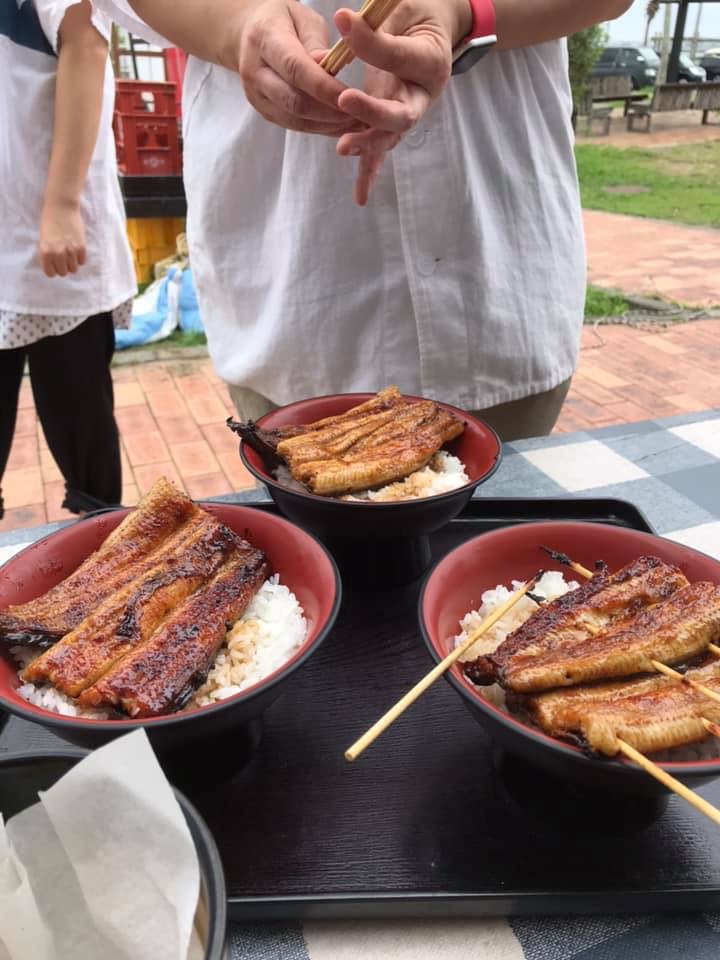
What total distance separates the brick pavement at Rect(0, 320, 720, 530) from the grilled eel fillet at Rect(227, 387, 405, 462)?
5.78 feet

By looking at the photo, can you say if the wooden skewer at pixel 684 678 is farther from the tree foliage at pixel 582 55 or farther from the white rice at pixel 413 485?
the tree foliage at pixel 582 55

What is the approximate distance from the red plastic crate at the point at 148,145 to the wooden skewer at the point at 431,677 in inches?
172

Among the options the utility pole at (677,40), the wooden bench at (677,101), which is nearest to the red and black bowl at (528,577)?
the wooden bench at (677,101)

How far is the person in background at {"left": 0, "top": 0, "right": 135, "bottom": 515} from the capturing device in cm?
188

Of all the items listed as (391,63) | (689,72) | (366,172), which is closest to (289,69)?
(391,63)

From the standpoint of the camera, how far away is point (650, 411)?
12.1 feet

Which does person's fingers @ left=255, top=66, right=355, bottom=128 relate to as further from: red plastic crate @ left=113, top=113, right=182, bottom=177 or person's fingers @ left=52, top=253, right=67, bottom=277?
red plastic crate @ left=113, top=113, right=182, bottom=177

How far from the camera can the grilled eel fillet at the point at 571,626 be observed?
0.74 m

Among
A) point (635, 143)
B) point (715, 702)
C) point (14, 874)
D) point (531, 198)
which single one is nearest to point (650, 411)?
point (531, 198)

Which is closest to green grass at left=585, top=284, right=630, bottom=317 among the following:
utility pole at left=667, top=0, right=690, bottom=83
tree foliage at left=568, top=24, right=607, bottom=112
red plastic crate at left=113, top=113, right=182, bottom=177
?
red plastic crate at left=113, top=113, right=182, bottom=177

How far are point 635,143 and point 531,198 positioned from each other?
39.1 feet

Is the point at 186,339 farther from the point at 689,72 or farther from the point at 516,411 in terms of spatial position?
the point at 689,72

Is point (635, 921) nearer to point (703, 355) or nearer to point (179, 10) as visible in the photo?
point (179, 10)

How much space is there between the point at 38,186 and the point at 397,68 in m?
1.38
